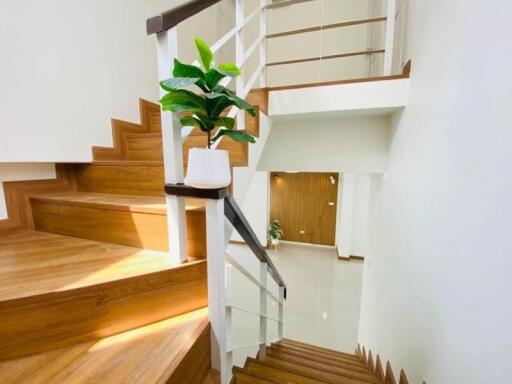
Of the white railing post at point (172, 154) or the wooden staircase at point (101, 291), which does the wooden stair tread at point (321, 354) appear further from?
the white railing post at point (172, 154)

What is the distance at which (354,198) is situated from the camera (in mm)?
5469

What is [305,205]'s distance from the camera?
6609 millimetres

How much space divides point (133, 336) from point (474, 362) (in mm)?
1168

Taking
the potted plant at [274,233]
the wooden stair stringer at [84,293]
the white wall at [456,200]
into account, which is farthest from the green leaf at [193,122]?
the potted plant at [274,233]

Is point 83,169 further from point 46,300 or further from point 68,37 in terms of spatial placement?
point 46,300

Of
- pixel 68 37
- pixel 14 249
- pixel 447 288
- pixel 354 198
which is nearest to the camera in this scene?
pixel 447 288

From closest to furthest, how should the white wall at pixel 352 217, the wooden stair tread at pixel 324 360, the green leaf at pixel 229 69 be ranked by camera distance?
the green leaf at pixel 229 69
the wooden stair tread at pixel 324 360
the white wall at pixel 352 217

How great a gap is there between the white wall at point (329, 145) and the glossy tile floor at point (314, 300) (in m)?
2.06

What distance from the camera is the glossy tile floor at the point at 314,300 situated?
11.1ft

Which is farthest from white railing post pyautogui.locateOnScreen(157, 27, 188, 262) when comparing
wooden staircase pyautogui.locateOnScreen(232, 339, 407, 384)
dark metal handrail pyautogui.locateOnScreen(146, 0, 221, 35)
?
wooden staircase pyautogui.locateOnScreen(232, 339, 407, 384)

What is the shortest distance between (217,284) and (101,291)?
405mm

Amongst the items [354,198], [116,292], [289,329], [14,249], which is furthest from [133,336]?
[354,198]

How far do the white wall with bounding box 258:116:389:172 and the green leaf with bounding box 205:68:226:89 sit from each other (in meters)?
1.58

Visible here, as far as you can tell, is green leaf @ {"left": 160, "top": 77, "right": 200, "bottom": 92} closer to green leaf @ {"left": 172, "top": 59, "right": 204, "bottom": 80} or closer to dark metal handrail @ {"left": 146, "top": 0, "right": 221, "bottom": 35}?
green leaf @ {"left": 172, "top": 59, "right": 204, "bottom": 80}
